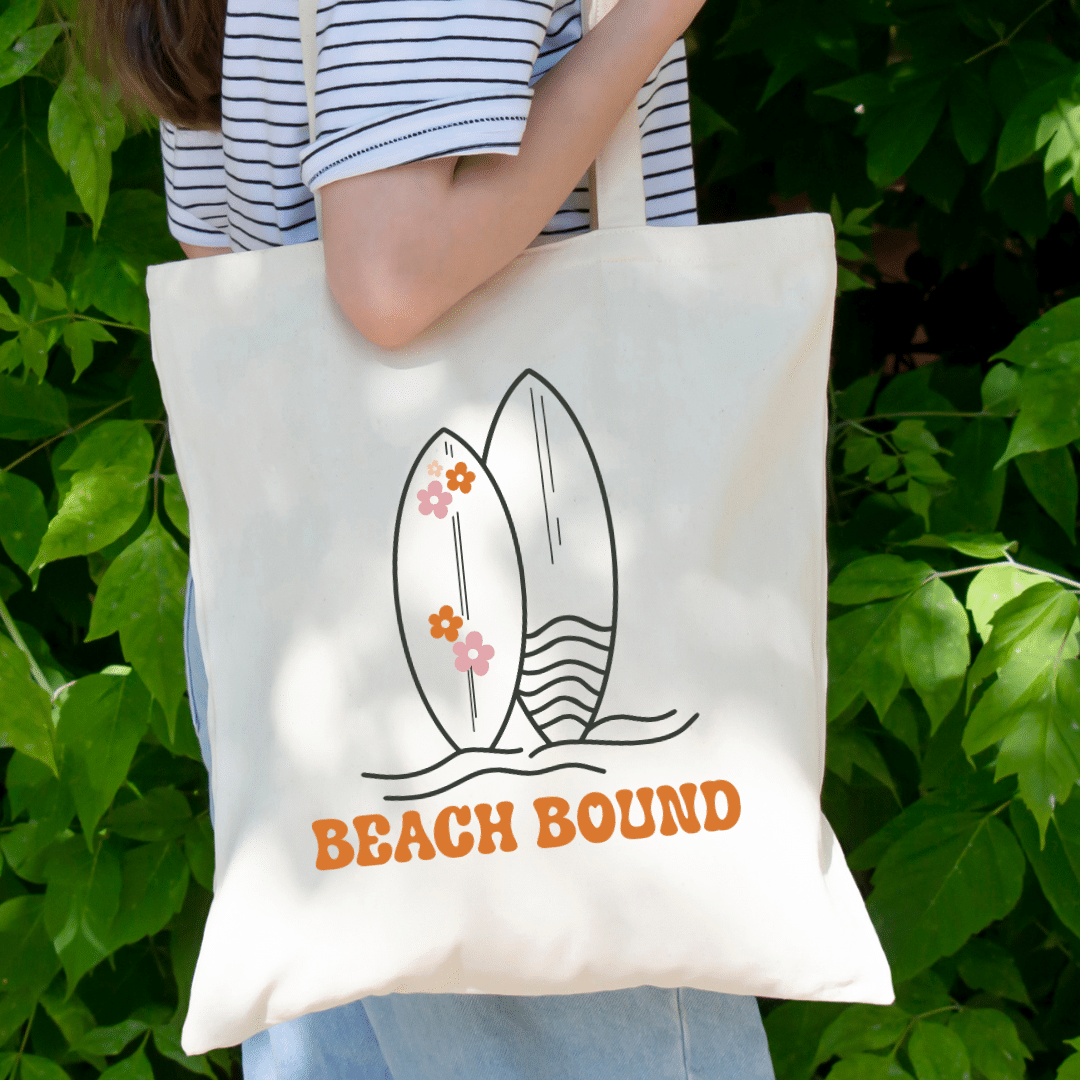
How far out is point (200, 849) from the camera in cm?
104

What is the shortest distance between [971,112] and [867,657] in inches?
20.5

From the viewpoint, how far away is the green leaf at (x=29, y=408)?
1.01 metres

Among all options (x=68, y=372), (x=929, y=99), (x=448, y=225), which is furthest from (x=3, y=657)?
(x=929, y=99)

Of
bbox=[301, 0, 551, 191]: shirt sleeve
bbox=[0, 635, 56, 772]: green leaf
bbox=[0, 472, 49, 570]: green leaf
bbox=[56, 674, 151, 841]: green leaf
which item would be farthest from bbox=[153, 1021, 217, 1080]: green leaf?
bbox=[301, 0, 551, 191]: shirt sleeve

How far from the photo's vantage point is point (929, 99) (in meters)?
1.00

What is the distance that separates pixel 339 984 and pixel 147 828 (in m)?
0.56

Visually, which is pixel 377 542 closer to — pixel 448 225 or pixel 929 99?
pixel 448 225

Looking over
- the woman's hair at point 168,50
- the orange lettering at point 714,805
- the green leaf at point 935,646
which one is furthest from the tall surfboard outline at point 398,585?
the green leaf at point 935,646

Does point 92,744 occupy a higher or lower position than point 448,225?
lower

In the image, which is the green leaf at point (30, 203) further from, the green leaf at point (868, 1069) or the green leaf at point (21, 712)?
the green leaf at point (868, 1069)

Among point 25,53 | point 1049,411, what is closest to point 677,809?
point 1049,411

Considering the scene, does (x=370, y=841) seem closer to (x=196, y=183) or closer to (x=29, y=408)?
(x=196, y=183)

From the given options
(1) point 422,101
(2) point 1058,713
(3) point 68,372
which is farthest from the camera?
(3) point 68,372

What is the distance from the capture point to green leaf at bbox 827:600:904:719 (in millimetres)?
836
